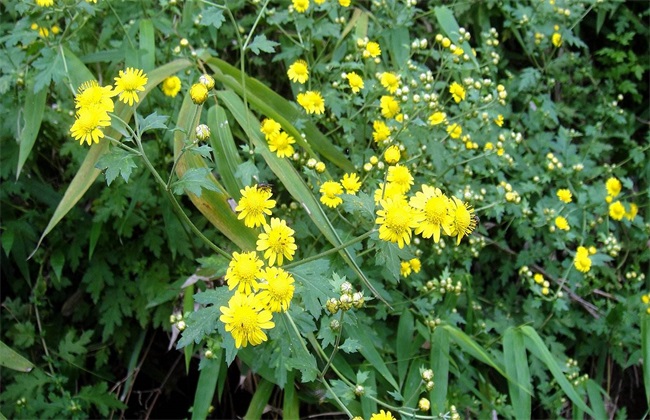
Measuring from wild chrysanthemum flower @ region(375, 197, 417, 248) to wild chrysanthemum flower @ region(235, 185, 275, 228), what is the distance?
0.33 m

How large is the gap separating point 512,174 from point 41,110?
204 cm

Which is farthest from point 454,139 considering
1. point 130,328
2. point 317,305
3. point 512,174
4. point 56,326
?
point 56,326

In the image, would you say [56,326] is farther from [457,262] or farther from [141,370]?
[457,262]

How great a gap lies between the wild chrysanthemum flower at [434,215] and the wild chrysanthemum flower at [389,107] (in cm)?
77

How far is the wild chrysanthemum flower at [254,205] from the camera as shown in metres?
1.67

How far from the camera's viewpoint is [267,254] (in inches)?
64.0

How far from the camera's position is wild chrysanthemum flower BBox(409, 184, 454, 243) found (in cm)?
152

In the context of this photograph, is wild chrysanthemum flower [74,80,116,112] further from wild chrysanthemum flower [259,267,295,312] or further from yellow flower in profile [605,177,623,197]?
yellow flower in profile [605,177,623,197]

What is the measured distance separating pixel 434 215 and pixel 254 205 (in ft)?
1.62

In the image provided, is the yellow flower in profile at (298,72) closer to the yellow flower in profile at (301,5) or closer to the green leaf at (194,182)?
the yellow flower in profile at (301,5)

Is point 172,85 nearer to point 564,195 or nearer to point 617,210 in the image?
point 564,195

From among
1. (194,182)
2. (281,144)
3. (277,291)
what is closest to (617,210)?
(281,144)

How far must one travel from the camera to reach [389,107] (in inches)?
88.4

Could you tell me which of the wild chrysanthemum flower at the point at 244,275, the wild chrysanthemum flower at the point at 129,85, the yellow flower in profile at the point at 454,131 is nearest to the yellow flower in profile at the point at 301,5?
the yellow flower in profile at the point at 454,131
